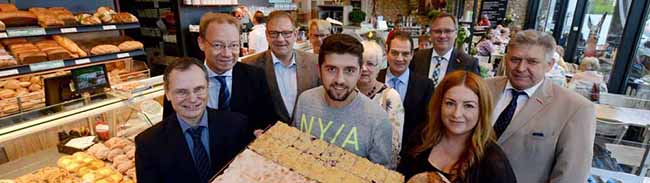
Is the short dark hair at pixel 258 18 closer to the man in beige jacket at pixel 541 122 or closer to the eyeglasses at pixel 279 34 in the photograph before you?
the eyeglasses at pixel 279 34

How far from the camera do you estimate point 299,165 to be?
46.3 inches

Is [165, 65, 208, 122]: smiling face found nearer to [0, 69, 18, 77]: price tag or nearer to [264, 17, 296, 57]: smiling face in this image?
[264, 17, 296, 57]: smiling face

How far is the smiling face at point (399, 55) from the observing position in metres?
2.23

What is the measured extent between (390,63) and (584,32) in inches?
237

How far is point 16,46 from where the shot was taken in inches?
122

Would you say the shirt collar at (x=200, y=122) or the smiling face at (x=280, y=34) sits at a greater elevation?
the smiling face at (x=280, y=34)

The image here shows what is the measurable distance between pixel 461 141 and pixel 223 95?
1189 millimetres

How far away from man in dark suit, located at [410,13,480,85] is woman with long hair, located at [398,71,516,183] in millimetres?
1484

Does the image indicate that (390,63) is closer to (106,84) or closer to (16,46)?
(106,84)

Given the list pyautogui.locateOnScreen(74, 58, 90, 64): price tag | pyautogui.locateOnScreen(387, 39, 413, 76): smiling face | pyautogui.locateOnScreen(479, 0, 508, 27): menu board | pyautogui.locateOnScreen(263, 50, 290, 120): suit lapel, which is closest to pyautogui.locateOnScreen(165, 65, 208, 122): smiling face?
Answer: pyautogui.locateOnScreen(263, 50, 290, 120): suit lapel

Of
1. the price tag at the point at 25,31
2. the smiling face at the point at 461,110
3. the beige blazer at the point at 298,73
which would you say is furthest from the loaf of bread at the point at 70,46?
the smiling face at the point at 461,110

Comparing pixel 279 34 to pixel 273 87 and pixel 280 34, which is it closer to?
pixel 280 34

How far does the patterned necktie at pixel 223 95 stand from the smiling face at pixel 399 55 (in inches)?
41.5

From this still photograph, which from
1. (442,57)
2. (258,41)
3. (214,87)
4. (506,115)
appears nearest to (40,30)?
(214,87)
